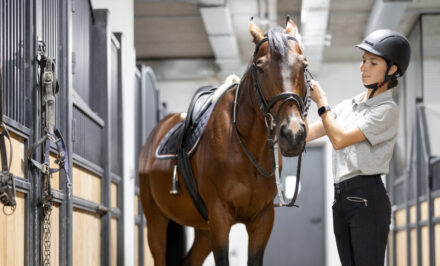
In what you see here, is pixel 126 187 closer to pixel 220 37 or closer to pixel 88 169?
pixel 88 169

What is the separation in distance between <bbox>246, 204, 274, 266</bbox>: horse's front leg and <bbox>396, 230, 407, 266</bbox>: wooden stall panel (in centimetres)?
471

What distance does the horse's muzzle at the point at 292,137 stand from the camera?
2.40m

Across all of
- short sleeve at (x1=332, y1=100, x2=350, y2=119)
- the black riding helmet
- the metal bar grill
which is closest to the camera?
the metal bar grill

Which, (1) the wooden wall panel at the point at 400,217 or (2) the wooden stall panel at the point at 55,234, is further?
(1) the wooden wall panel at the point at 400,217

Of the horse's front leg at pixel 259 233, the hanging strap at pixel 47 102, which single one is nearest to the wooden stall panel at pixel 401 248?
the horse's front leg at pixel 259 233

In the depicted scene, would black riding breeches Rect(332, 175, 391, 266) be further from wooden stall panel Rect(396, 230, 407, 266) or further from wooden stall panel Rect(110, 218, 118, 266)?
wooden stall panel Rect(396, 230, 407, 266)

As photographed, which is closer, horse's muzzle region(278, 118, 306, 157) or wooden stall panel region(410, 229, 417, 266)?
horse's muzzle region(278, 118, 306, 157)

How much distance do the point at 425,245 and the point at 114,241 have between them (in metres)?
2.93

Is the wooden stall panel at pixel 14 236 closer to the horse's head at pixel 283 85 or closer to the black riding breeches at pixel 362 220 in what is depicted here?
the horse's head at pixel 283 85

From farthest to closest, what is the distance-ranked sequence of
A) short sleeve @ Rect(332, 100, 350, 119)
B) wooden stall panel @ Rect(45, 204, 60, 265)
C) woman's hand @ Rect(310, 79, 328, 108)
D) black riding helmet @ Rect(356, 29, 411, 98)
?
1. wooden stall panel @ Rect(45, 204, 60, 265)
2. short sleeve @ Rect(332, 100, 350, 119)
3. woman's hand @ Rect(310, 79, 328, 108)
4. black riding helmet @ Rect(356, 29, 411, 98)

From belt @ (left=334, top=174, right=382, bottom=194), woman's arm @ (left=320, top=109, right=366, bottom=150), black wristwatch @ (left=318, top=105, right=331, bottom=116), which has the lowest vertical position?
belt @ (left=334, top=174, right=382, bottom=194)

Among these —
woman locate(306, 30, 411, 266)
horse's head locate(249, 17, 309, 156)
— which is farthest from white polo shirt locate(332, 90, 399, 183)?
horse's head locate(249, 17, 309, 156)

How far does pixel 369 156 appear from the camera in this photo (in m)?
2.53

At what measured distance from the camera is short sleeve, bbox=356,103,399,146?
2502 millimetres
